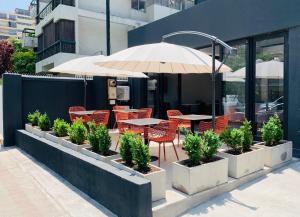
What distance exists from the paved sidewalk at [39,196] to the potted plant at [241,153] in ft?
7.01

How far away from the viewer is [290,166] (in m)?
5.67

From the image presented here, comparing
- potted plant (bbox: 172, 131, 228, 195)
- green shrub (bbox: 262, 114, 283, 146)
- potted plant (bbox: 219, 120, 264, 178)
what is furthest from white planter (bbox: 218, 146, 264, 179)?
green shrub (bbox: 262, 114, 283, 146)

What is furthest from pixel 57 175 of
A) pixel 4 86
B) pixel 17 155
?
pixel 4 86

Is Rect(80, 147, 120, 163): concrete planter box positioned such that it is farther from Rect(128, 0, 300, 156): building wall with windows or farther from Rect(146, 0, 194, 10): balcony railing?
Rect(146, 0, 194, 10): balcony railing

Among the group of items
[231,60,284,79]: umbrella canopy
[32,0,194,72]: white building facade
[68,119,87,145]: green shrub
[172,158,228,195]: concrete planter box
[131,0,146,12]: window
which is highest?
[131,0,146,12]: window

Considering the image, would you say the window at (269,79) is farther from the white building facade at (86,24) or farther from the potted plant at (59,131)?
the white building facade at (86,24)

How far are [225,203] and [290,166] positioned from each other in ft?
7.79

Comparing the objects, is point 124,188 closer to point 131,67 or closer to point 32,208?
point 32,208

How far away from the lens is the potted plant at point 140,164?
3723 millimetres

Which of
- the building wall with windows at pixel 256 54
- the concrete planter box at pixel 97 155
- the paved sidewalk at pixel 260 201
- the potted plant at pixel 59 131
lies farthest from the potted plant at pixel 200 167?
the potted plant at pixel 59 131

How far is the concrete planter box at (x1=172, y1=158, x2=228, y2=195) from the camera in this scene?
393 centimetres

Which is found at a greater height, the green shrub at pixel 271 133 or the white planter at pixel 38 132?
the green shrub at pixel 271 133

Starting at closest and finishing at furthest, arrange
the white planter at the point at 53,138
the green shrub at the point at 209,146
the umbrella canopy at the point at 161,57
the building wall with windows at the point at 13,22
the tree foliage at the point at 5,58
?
the green shrub at the point at 209,146 < the umbrella canopy at the point at 161,57 < the white planter at the point at 53,138 < the tree foliage at the point at 5,58 < the building wall with windows at the point at 13,22

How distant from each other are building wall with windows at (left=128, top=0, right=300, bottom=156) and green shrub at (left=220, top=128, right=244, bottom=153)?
7.00ft
